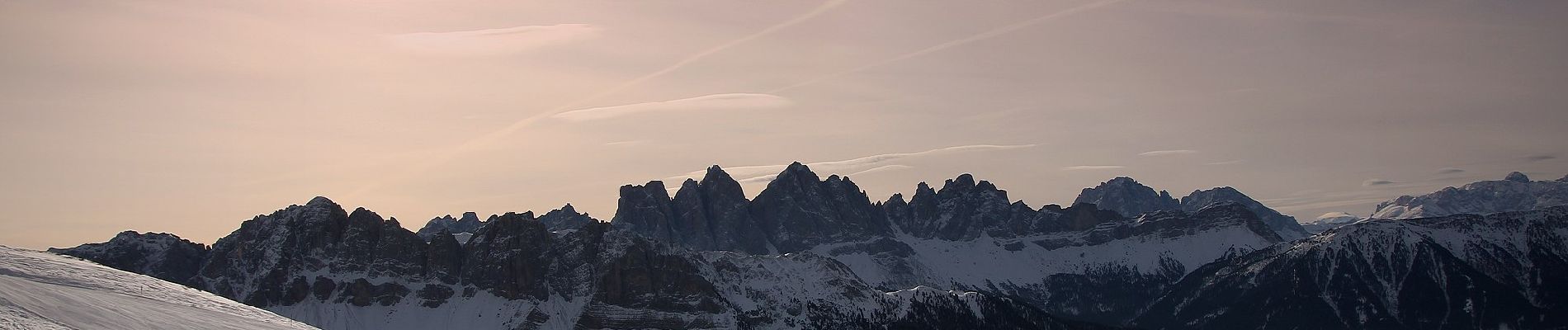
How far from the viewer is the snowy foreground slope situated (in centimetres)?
6708

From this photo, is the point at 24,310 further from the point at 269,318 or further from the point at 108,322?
the point at 269,318

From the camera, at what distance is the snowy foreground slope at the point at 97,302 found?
6708 cm

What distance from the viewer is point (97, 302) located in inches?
2936

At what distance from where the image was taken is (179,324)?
247 ft

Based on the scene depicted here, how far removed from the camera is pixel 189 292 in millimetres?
88375

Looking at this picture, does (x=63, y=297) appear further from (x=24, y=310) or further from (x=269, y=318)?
(x=269, y=318)

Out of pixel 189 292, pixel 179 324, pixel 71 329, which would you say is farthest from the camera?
pixel 189 292

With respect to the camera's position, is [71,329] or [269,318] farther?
[269,318]

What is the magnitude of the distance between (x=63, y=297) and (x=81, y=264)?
1883 cm

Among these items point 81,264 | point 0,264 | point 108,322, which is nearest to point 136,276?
point 81,264

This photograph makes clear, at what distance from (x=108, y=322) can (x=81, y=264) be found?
22.3m

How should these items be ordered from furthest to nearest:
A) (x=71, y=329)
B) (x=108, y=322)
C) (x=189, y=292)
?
(x=189, y=292)
(x=108, y=322)
(x=71, y=329)

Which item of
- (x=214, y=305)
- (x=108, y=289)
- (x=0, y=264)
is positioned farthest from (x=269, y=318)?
(x=0, y=264)

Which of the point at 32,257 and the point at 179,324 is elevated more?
the point at 32,257
